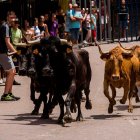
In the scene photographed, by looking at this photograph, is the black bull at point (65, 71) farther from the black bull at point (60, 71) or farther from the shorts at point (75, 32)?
the shorts at point (75, 32)

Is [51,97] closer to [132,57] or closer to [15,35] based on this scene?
[132,57]

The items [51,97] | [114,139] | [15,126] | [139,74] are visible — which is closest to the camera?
[114,139]

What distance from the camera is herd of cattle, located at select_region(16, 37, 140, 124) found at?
1324 centimetres

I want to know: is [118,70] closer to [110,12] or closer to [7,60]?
[7,60]

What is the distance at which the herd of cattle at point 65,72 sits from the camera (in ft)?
43.4

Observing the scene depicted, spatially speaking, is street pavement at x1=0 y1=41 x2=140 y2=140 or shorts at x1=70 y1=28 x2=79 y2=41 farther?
shorts at x1=70 y1=28 x2=79 y2=41

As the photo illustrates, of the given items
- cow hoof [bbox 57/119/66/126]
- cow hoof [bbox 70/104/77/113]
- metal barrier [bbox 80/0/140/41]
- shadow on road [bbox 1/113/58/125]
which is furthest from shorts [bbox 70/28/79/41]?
cow hoof [bbox 57/119/66/126]

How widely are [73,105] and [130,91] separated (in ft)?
4.20

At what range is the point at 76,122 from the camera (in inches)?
530

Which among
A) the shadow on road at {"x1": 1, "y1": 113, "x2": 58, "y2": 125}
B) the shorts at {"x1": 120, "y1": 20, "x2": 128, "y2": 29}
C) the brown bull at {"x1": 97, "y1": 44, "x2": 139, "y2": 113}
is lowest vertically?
the shorts at {"x1": 120, "y1": 20, "x2": 128, "y2": 29}

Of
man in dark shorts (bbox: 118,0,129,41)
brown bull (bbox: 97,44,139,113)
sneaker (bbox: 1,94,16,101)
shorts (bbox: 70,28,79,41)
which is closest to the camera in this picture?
brown bull (bbox: 97,44,139,113)

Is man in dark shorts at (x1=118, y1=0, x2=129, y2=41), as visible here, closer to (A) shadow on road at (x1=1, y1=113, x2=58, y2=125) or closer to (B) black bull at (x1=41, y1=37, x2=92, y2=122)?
(A) shadow on road at (x1=1, y1=113, x2=58, y2=125)

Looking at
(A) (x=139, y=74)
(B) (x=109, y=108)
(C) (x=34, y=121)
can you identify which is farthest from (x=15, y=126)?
(A) (x=139, y=74)

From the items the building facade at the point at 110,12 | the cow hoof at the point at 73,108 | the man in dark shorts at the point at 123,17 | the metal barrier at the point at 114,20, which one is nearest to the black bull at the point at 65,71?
the cow hoof at the point at 73,108
